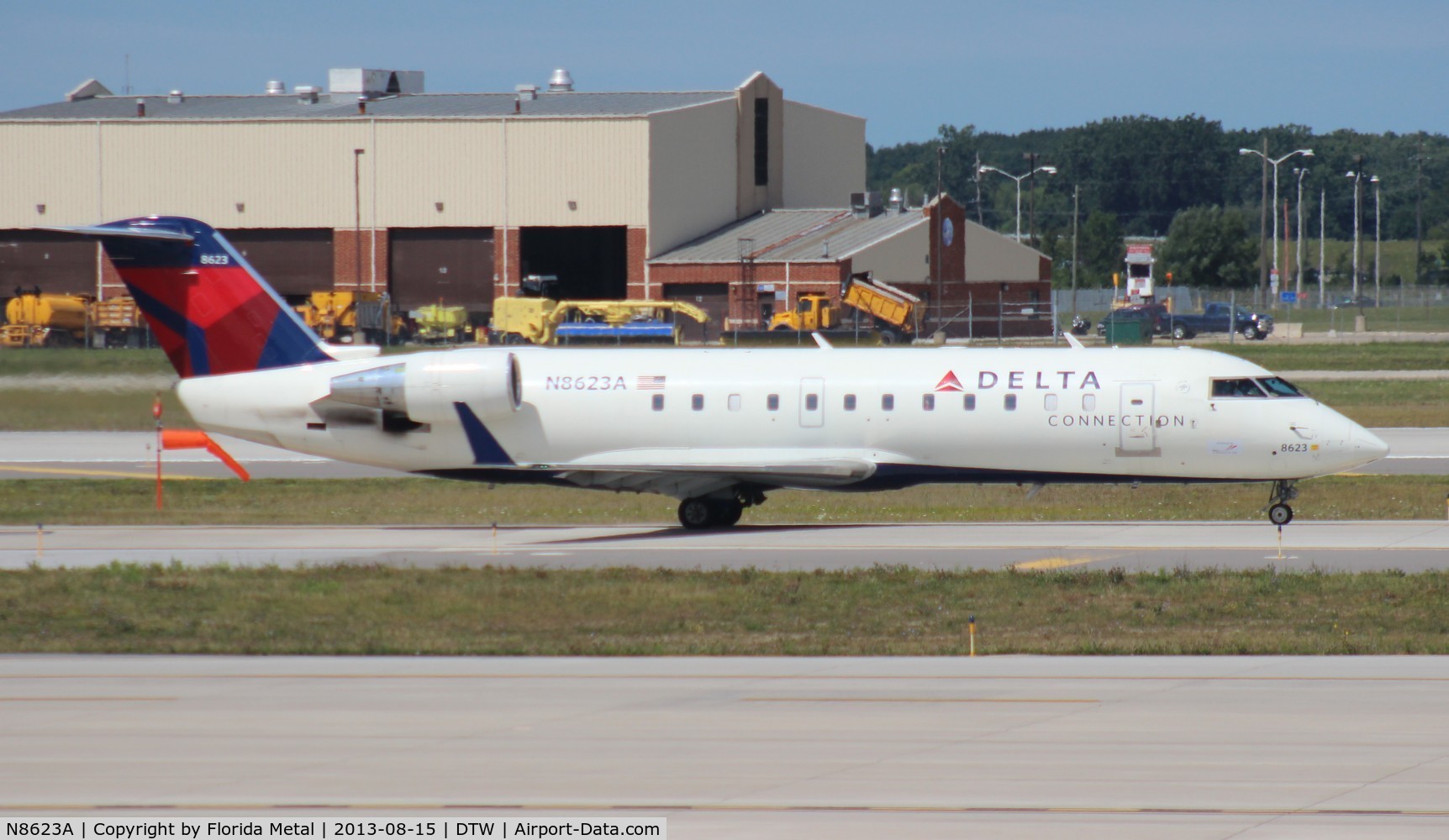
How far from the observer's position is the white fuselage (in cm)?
2745

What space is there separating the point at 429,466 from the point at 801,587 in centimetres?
983

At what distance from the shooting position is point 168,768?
41.6 ft

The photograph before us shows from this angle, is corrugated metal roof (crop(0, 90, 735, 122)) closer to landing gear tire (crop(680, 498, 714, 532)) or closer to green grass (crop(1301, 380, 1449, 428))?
green grass (crop(1301, 380, 1449, 428))

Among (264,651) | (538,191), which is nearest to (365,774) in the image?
(264,651)

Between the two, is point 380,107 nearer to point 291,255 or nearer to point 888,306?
point 291,255

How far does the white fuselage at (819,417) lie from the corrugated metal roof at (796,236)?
2208 inches

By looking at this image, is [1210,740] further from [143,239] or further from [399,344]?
[399,344]

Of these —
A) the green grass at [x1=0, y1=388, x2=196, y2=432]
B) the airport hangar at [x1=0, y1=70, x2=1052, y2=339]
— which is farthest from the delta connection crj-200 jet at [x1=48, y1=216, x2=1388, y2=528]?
the airport hangar at [x1=0, y1=70, x2=1052, y2=339]

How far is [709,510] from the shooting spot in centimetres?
2928

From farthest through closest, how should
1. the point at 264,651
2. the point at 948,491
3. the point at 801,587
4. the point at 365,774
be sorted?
1. the point at 948,491
2. the point at 801,587
3. the point at 264,651
4. the point at 365,774

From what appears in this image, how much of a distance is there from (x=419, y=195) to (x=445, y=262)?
11.9 feet

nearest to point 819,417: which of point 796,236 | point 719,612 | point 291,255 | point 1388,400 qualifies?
point 719,612

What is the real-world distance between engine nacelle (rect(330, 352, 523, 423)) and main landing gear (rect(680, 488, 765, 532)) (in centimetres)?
356

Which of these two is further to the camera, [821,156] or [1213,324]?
[821,156]
